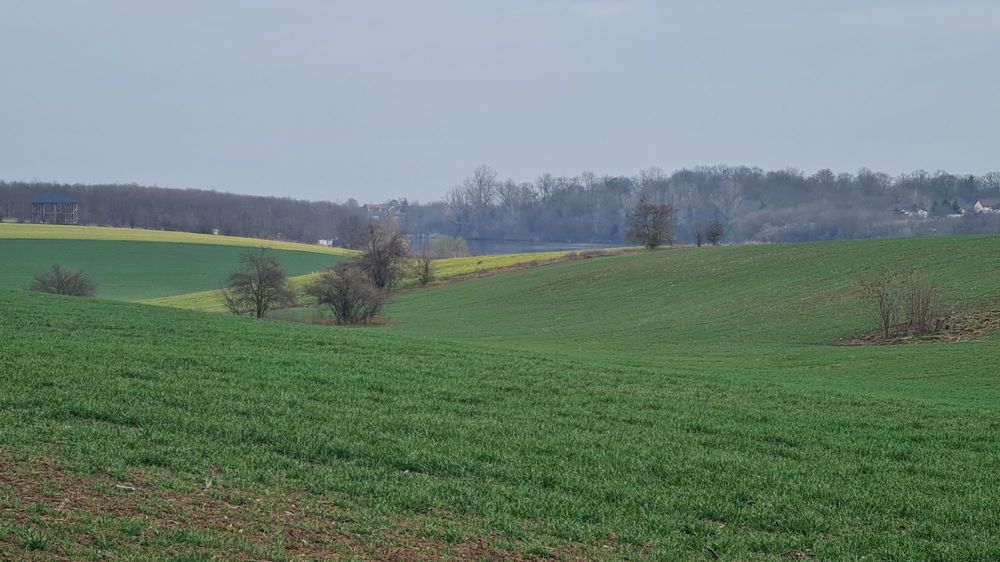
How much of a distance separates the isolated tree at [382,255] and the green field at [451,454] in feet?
162

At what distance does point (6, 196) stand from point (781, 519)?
6790 inches

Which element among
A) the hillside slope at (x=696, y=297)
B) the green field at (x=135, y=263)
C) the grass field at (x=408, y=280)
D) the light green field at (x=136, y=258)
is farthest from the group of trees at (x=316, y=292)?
the green field at (x=135, y=263)

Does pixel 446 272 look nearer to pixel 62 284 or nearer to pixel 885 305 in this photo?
pixel 62 284

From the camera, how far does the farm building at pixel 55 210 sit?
14700cm

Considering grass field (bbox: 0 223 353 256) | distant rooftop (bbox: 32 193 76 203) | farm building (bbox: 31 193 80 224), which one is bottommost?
grass field (bbox: 0 223 353 256)

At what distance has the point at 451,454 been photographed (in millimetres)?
10320

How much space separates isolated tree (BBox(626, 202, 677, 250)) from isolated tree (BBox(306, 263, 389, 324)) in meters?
39.2

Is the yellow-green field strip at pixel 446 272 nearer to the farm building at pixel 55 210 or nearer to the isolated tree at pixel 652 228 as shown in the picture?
the isolated tree at pixel 652 228

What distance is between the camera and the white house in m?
122

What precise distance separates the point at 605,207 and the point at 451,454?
169 m

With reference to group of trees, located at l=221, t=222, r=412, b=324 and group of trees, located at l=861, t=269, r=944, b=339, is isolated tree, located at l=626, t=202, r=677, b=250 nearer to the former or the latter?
group of trees, located at l=221, t=222, r=412, b=324

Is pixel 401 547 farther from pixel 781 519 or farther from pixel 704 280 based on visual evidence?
pixel 704 280

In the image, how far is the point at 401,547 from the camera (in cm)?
723

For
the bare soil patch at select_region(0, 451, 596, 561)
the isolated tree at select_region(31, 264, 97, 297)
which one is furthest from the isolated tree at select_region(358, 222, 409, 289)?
the bare soil patch at select_region(0, 451, 596, 561)
